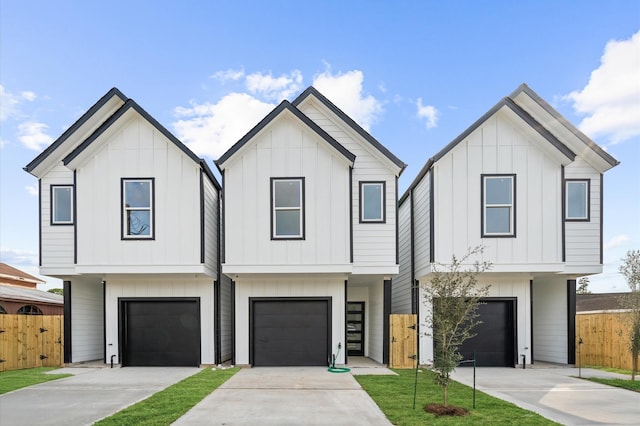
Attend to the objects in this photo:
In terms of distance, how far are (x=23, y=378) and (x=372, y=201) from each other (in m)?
10.2

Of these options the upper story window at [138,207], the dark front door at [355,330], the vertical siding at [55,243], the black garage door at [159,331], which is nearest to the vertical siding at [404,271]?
the dark front door at [355,330]

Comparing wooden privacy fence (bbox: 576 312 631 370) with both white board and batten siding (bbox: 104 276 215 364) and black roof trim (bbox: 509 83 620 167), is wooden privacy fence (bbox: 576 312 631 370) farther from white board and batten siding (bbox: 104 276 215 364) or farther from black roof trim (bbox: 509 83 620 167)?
white board and batten siding (bbox: 104 276 215 364)

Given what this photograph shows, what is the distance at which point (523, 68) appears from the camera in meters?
14.8

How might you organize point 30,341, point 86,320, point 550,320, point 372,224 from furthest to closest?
point 86,320 < point 550,320 < point 30,341 < point 372,224

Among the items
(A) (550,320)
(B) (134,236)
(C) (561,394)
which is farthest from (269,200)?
(A) (550,320)

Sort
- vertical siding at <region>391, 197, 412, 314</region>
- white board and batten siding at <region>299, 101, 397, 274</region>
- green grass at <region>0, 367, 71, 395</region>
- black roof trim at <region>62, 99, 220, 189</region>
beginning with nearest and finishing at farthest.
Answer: green grass at <region>0, 367, 71, 395</region> < black roof trim at <region>62, 99, 220, 189</region> < white board and batten siding at <region>299, 101, 397, 274</region> < vertical siding at <region>391, 197, 412, 314</region>

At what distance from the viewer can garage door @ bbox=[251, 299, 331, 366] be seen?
1386cm

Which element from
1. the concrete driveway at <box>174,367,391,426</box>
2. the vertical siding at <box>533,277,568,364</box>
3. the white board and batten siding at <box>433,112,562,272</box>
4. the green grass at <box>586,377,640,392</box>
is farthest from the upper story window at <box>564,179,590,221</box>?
the concrete driveway at <box>174,367,391,426</box>

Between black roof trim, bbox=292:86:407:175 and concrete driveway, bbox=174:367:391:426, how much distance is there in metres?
6.08

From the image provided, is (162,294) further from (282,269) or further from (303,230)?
(303,230)

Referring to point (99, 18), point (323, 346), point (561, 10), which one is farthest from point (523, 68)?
point (99, 18)

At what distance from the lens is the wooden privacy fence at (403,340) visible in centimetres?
1370

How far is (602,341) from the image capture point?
1459cm

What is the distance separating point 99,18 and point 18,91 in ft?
10.6
